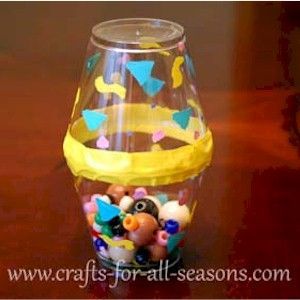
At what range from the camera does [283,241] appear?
0.89m

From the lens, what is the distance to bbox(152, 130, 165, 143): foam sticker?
85 centimetres

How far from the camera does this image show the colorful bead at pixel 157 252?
0.85 m

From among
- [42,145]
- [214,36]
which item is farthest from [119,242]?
[214,36]

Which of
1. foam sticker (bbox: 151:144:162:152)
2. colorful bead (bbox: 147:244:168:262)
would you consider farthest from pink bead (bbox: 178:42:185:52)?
colorful bead (bbox: 147:244:168:262)

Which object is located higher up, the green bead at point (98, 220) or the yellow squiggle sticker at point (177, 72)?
the yellow squiggle sticker at point (177, 72)

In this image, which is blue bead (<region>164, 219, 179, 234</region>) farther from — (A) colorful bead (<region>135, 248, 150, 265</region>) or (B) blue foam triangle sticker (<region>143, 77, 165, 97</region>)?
(B) blue foam triangle sticker (<region>143, 77, 165, 97</region>)

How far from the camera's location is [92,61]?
87 cm

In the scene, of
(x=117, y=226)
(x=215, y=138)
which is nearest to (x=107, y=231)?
(x=117, y=226)

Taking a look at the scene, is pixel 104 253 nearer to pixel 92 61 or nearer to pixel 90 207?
pixel 90 207

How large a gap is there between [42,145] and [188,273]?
1.10 feet

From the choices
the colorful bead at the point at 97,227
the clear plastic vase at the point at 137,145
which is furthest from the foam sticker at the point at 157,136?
the colorful bead at the point at 97,227

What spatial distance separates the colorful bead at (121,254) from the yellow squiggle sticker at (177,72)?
0.57 ft

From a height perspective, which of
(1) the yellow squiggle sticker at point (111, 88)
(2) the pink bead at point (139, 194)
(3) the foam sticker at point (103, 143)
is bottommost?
(2) the pink bead at point (139, 194)

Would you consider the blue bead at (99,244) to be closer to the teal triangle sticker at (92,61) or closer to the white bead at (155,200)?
the white bead at (155,200)
